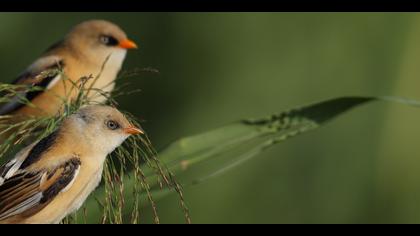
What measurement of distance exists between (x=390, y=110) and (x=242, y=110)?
3.64 ft

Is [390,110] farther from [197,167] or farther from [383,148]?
[197,167]

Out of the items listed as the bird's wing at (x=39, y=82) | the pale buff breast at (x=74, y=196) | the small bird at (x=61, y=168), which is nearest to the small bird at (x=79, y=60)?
the bird's wing at (x=39, y=82)

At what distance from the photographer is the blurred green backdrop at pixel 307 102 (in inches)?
261

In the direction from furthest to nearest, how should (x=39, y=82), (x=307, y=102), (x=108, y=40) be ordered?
(x=307, y=102), (x=108, y=40), (x=39, y=82)

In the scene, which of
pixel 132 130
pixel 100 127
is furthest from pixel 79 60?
pixel 132 130

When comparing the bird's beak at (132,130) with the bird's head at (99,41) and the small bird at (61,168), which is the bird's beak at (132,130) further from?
the bird's head at (99,41)

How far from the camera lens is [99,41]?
531 centimetres

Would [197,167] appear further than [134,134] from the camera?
Yes

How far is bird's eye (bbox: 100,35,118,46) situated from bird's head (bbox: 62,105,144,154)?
1745 millimetres

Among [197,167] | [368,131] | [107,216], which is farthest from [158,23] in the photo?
[107,216]

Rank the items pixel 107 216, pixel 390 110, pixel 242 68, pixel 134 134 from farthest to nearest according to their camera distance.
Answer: pixel 242 68 < pixel 390 110 < pixel 134 134 < pixel 107 216

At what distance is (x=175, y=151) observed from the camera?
11.1 feet

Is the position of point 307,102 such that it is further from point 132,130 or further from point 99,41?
point 132,130

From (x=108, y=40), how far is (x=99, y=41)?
8 cm
